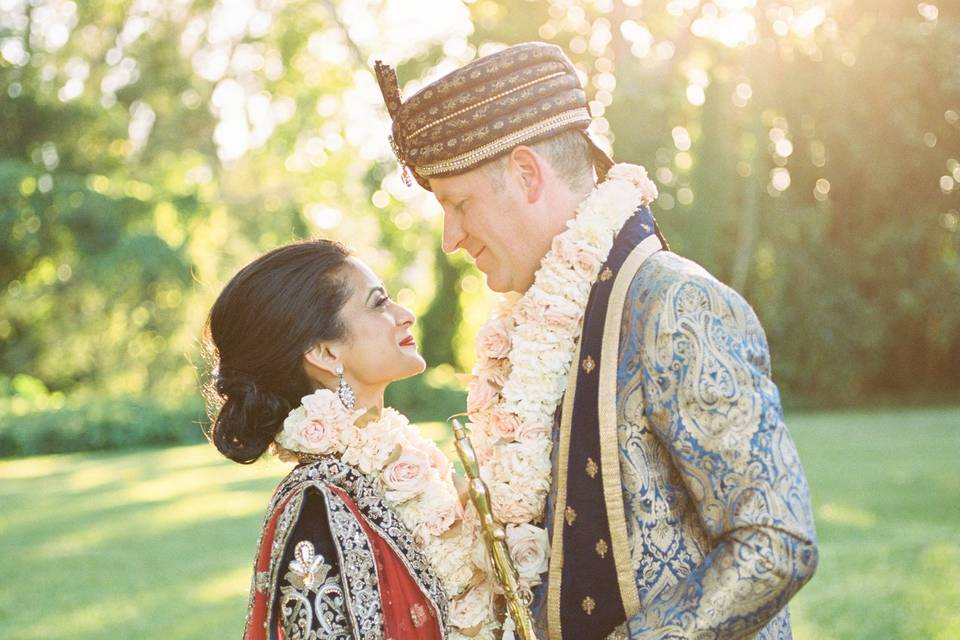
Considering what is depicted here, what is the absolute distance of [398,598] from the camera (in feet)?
→ 8.62

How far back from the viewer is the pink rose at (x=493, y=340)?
2.67m

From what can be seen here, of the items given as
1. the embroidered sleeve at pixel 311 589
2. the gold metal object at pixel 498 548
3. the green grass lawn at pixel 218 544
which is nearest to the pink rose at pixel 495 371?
the gold metal object at pixel 498 548

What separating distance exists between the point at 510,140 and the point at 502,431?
657 mm

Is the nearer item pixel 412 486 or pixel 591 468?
pixel 591 468

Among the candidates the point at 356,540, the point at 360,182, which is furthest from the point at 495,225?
the point at 360,182

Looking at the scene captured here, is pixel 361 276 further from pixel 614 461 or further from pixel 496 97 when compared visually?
pixel 614 461

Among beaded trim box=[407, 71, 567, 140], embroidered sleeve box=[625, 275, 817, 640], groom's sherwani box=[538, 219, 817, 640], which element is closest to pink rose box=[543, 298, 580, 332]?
groom's sherwani box=[538, 219, 817, 640]

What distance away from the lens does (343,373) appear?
9.71 ft

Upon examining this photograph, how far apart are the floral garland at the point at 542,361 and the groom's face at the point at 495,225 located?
0.07 meters

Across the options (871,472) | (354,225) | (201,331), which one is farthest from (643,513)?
(354,225)

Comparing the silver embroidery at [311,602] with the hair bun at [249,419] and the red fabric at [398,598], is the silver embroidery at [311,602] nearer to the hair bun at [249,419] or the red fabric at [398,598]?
the red fabric at [398,598]

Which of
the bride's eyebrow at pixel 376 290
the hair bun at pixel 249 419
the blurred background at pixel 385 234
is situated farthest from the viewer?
the blurred background at pixel 385 234

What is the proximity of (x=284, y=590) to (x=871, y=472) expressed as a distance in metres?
12.8

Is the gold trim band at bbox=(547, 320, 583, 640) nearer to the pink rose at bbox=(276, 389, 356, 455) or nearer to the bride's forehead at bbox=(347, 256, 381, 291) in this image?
the pink rose at bbox=(276, 389, 356, 455)
